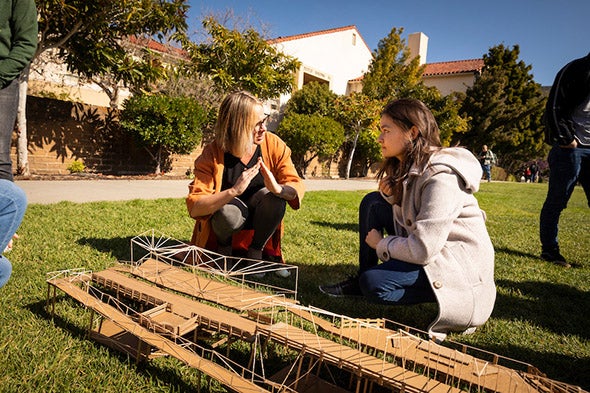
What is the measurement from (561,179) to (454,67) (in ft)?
106

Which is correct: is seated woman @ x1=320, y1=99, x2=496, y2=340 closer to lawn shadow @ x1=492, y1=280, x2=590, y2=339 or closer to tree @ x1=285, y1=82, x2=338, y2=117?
lawn shadow @ x1=492, y1=280, x2=590, y2=339

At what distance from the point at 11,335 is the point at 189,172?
35.0 feet

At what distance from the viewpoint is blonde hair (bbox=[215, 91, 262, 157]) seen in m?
3.03

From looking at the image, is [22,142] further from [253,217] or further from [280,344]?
Result: [280,344]

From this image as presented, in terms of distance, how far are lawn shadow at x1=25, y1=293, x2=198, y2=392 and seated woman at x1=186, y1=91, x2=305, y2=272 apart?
1127mm

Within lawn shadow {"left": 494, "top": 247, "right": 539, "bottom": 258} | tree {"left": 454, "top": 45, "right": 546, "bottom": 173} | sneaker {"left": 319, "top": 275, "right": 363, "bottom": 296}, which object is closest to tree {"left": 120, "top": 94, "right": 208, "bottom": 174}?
lawn shadow {"left": 494, "top": 247, "right": 539, "bottom": 258}

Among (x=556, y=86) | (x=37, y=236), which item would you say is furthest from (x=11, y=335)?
(x=556, y=86)

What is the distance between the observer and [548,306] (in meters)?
2.96

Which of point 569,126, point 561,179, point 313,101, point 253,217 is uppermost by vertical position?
point 313,101

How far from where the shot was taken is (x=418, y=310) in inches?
108

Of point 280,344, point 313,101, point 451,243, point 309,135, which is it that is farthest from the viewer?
point 313,101

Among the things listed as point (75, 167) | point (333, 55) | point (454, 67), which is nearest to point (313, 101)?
point (333, 55)

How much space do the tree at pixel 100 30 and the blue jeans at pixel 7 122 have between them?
237 inches

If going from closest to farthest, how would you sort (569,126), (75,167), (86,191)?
(569,126) < (86,191) < (75,167)
